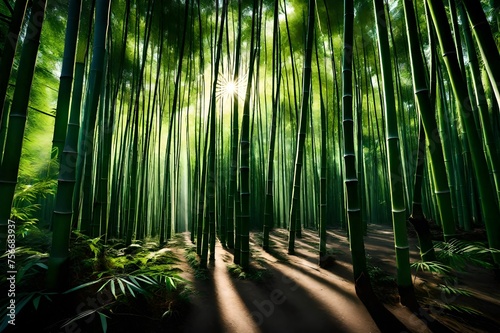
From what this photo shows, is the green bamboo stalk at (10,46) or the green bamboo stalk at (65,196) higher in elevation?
the green bamboo stalk at (10,46)

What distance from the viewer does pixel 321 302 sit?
1.70 meters

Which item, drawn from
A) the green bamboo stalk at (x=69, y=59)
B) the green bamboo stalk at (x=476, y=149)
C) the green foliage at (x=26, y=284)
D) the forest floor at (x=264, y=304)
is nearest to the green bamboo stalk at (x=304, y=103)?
the forest floor at (x=264, y=304)

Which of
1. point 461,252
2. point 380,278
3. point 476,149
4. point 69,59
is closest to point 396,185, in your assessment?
point 461,252

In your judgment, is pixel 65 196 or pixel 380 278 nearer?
pixel 65 196

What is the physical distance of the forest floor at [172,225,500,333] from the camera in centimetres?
130

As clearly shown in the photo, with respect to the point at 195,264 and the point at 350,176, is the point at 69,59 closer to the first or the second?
the point at 350,176

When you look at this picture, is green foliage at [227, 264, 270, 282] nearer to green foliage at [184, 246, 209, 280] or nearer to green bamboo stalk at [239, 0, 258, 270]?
green bamboo stalk at [239, 0, 258, 270]

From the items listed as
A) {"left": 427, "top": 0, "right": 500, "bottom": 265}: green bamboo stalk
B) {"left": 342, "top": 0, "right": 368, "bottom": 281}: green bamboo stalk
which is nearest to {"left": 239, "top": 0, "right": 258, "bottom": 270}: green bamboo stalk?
{"left": 342, "top": 0, "right": 368, "bottom": 281}: green bamboo stalk

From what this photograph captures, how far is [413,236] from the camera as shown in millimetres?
3906

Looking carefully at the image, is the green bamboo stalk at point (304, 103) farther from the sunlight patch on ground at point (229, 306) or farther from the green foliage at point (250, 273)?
the sunlight patch on ground at point (229, 306)

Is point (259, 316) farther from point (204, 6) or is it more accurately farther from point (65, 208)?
point (204, 6)

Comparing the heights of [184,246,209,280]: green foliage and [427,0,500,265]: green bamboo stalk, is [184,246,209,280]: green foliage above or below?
below

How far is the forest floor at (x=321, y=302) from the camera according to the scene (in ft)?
4.28

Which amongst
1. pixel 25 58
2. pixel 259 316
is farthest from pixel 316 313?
pixel 25 58
